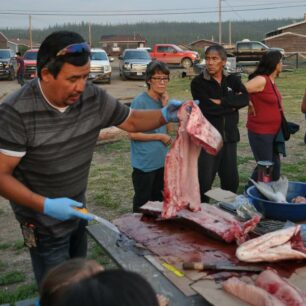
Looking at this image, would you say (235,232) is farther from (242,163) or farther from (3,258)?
(242,163)

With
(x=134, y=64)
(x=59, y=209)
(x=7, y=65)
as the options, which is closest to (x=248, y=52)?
(x=134, y=64)

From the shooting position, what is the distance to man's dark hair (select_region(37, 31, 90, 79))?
2.41 meters

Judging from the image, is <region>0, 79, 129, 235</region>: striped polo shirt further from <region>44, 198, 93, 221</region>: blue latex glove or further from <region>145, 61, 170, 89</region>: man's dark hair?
<region>145, 61, 170, 89</region>: man's dark hair

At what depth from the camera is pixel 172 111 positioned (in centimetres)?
310

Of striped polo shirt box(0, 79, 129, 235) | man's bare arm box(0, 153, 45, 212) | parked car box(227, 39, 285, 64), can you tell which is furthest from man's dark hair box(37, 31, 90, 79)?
parked car box(227, 39, 285, 64)

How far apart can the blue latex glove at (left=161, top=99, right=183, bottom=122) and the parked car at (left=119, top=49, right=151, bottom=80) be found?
73.6 feet

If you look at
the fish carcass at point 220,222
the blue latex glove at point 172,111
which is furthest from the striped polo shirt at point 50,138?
the fish carcass at point 220,222

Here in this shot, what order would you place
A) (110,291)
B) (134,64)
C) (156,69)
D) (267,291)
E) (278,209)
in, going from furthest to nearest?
(134,64), (156,69), (278,209), (267,291), (110,291)

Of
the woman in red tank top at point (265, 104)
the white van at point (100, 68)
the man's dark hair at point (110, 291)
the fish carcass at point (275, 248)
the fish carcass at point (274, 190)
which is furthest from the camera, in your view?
the white van at point (100, 68)

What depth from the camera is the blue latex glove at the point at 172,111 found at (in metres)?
3.06

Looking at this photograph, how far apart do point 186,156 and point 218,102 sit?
1986 mm

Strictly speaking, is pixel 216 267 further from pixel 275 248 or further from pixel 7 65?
pixel 7 65

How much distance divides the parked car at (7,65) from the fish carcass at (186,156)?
82.8 feet

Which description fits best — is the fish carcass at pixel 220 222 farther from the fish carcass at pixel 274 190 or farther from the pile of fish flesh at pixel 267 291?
the pile of fish flesh at pixel 267 291
